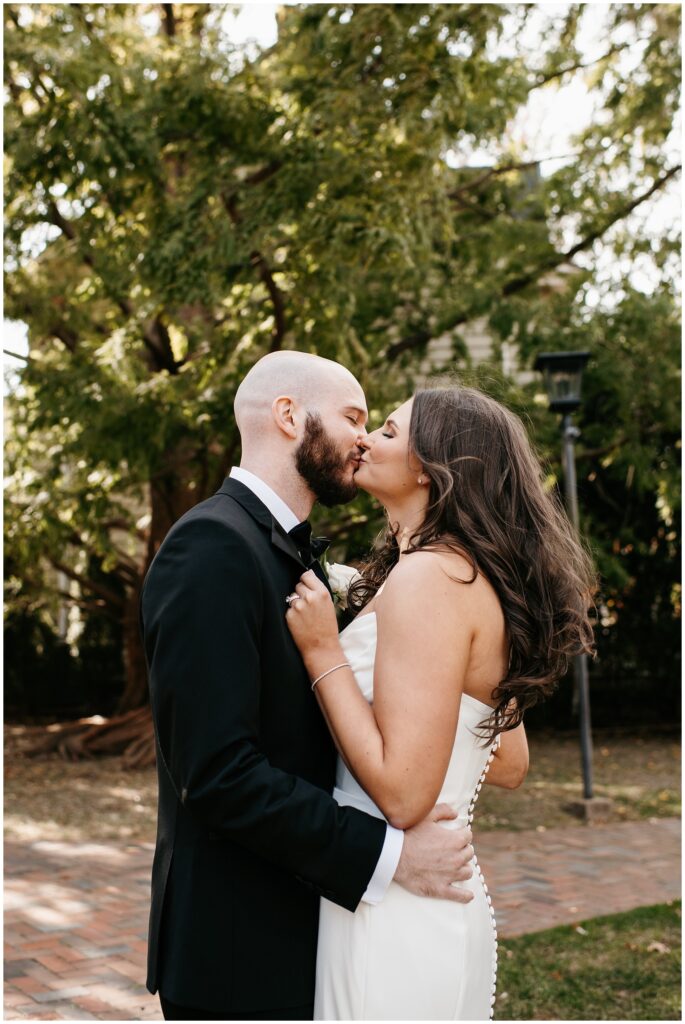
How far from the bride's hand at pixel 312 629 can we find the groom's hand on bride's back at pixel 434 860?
17.2 inches

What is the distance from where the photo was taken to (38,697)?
620 inches

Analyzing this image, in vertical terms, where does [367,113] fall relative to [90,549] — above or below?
above

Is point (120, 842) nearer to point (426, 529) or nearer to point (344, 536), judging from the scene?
point (344, 536)

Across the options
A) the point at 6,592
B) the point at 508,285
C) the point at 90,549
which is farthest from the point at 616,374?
the point at 6,592

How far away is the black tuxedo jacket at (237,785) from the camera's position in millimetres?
2096

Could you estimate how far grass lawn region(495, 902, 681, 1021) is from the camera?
A: 494 centimetres

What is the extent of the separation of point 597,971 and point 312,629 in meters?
4.11

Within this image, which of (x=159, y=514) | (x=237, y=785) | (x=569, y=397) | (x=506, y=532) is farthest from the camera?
(x=159, y=514)

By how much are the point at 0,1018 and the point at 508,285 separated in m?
9.74

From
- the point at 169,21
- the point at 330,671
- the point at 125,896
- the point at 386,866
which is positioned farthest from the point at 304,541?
the point at 169,21

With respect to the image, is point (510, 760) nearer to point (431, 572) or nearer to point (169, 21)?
point (431, 572)

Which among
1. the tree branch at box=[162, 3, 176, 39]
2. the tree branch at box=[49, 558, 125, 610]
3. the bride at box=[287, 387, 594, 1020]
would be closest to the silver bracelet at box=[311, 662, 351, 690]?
the bride at box=[287, 387, 594, 1020]

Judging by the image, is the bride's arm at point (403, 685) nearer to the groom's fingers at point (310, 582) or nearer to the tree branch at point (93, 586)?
the groom's fingers at point (310, 582)

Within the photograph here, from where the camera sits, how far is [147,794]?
10.5 m
